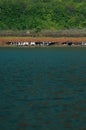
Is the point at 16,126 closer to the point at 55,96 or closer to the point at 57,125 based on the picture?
the point at 57,125

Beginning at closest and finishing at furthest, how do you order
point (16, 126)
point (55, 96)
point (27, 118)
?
1. point (16, 126)
2. point (27, 118)
3. point (55, 96)

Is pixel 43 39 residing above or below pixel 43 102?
below

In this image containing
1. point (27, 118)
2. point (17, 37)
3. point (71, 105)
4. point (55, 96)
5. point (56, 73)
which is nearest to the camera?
point (27, 118)

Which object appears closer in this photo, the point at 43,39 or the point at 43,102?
the point at 43,102

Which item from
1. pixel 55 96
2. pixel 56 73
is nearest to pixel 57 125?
pixel 55 96

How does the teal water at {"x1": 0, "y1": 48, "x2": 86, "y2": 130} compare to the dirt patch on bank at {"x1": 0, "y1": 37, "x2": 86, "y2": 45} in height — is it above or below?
above

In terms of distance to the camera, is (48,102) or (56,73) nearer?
(48,102)

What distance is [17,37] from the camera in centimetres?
19362

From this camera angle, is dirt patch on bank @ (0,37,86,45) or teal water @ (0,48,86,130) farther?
dirt patch on bank @ (0,37,86,45)

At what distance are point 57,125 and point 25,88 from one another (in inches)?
732

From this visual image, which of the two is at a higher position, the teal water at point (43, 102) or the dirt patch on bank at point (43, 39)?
the teal water at point (43, 102)

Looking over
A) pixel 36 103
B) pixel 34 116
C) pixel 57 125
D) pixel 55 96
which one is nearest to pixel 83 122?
pixel 57 125

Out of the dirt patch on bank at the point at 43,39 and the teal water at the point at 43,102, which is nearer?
the teal water at the point at 43,102

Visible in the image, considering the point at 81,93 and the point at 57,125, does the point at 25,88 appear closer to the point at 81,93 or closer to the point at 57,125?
the point at 81,93
